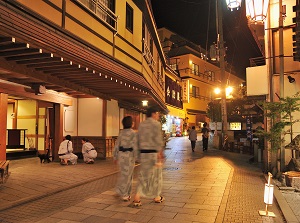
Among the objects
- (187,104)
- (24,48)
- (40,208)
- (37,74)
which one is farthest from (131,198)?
(187,104)

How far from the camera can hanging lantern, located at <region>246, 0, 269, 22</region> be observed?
10070 mm

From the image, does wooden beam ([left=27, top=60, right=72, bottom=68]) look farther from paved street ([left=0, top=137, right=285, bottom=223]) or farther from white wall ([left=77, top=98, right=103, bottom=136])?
white wall ([left=77, top=98, right=103, bottom=136])

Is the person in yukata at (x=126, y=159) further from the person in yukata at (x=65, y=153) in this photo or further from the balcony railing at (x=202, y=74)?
the balcony railing at (x=202, y=74)

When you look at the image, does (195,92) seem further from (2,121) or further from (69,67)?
(2,121)

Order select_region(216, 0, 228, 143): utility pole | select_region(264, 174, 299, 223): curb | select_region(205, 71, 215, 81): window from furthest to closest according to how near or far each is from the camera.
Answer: select_region(205, 71, 215, 81): window < select_region(216, 0, 228, 143): utility pole < select_region(264, 174, 299, 223): curb

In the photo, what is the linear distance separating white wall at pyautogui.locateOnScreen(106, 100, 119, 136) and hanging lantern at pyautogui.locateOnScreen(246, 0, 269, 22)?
8.61 m

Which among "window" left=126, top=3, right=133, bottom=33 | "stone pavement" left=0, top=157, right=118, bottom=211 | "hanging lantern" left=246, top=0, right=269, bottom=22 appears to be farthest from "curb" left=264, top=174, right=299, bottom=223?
"window" left=126, top=3, right=133, bottom=33

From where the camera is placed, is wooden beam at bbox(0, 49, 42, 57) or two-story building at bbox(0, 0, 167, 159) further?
two-story building at bbox(0, 0, 167, 159)

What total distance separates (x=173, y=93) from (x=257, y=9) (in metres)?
24.6

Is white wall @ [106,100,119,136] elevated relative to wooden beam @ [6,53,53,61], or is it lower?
lower

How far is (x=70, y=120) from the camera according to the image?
14.9 m

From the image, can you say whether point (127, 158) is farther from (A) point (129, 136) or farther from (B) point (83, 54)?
(B) point (83, 54)

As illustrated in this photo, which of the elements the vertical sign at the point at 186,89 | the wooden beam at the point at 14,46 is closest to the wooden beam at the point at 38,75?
the wooden beam at the point at 14,46

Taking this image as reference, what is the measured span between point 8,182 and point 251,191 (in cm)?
767
